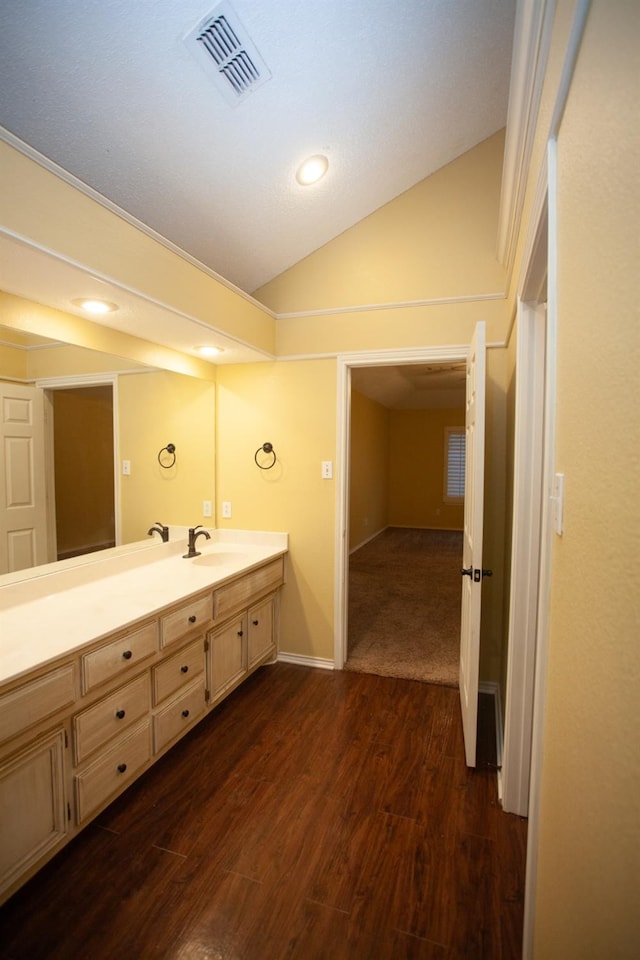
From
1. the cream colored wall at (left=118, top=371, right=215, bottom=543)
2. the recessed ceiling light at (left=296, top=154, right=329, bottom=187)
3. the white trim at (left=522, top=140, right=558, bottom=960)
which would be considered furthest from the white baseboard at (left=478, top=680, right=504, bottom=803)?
the recessed ceiling light at (left=296, top=154, right=329, bottom=187)

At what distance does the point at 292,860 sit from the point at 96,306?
2.29m

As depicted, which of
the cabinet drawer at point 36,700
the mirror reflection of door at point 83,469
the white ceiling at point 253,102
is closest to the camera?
the cabinet drawer at point 36,700

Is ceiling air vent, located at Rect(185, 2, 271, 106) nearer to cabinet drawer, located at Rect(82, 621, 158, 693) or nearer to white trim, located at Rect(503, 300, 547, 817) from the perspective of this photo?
white trim, located at Rect(503, 300, 547, 817)

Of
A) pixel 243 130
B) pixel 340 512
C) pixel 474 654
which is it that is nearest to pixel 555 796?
pixel 474 654

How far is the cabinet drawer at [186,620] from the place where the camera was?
1894mm

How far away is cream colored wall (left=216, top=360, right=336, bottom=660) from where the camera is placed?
2902mm

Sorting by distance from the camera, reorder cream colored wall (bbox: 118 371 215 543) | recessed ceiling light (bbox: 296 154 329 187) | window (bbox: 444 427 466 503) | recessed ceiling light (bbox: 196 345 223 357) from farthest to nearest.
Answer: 1. window (bbox: 444 427 466 503)
2. recessed ceiling light (bbox: 196 345 223 357)
3. cream colored wall (bbox: 118 371 215 543)
4. recessed ceiling light (bbox: 296 154 329 187)

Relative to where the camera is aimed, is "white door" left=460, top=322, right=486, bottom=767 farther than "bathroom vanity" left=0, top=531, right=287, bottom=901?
Yes

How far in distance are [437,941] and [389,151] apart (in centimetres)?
329

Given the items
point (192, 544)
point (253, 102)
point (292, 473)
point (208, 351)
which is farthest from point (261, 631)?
point (253, 102)

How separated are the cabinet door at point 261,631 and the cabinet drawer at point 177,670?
1.74 feet

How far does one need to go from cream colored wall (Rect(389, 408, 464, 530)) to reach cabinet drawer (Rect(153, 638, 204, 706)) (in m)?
6.68

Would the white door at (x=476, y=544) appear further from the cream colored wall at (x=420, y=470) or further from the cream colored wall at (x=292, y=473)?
the cream colored wall at (x=420, y=470)

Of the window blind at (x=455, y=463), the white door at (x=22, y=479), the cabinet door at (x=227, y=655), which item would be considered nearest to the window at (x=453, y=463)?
the window blind at (x=455, y=463)
